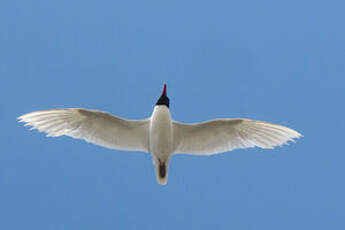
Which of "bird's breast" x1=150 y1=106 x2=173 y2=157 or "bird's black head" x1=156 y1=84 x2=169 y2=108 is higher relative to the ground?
"bird's black head" x1=156 y1=84 x2=169 y2=108

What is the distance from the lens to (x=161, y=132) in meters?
14.3

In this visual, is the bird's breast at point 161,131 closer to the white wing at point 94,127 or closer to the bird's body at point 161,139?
the bird's body at point 161,139

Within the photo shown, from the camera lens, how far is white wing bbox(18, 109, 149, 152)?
1434 centimetres

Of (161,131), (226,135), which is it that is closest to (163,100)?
(161,131)

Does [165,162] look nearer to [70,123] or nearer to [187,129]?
[187,129]

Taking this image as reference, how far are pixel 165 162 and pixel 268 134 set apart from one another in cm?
283

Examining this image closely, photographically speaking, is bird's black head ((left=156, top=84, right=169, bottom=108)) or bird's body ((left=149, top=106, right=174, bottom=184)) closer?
bird's body ((left=149, top=106, right=174, bottom=184))

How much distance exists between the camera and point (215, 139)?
14961 mm

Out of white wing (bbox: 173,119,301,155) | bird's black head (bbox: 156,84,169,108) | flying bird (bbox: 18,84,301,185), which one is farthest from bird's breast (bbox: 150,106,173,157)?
white wing (bbox: 173,119,301,155)

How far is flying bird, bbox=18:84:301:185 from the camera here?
14.4 m

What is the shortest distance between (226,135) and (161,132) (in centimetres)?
182

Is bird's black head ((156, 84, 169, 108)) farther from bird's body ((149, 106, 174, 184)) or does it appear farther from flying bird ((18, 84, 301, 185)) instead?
bird's body ((149, 106, 174, 184))

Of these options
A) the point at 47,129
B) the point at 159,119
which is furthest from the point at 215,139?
the point at 47,129

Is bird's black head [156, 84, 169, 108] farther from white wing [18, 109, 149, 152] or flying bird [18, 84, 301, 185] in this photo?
white wing [18, 109, 149, 152]
